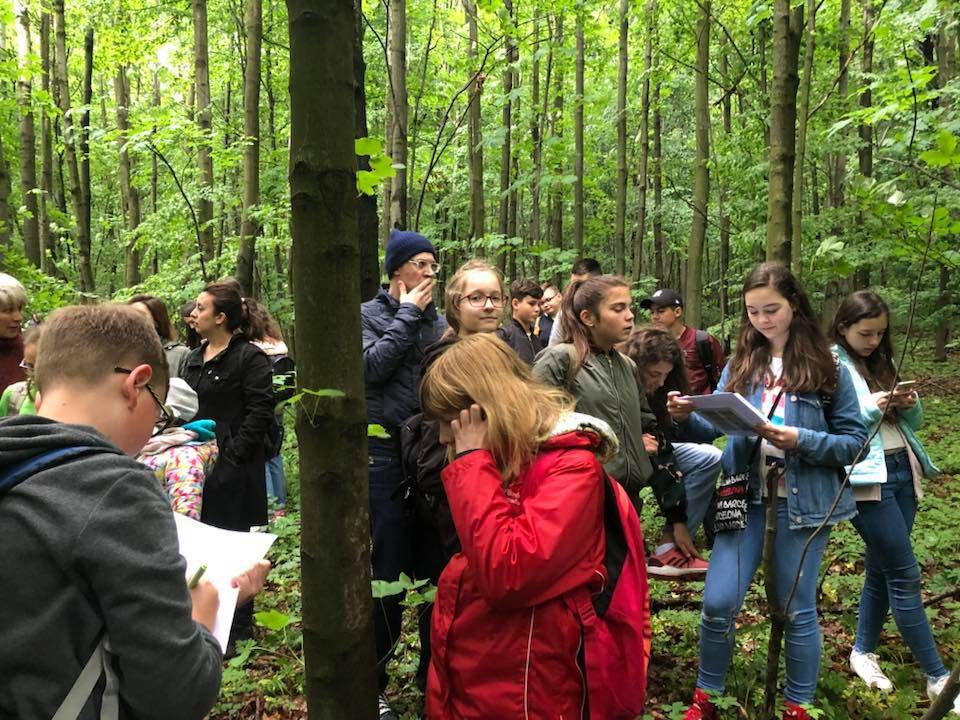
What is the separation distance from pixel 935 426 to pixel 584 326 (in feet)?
30.0

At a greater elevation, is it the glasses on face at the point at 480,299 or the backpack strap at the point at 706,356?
the glasses on face at the point at 480,299

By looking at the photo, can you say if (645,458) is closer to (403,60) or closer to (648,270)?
(403,60)

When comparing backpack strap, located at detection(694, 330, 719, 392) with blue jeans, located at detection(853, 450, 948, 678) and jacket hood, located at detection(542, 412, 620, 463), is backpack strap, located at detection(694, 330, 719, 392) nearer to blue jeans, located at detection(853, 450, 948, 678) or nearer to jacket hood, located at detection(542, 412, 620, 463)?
blue jeans, located at detection(853, 450, 948, 678)

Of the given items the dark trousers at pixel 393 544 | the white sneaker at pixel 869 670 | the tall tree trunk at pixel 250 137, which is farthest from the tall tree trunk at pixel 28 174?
the white sneaker at pixel 869 670

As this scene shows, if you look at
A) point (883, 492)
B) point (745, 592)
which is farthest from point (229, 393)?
point (883, 492)

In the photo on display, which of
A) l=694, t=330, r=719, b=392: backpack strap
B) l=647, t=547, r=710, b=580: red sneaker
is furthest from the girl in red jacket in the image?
l=694, t=330, r=719, b=392: backpack strap

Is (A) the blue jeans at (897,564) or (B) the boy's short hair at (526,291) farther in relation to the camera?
(B) the boy's short hair at (526,291)

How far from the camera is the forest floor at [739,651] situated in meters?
3.36

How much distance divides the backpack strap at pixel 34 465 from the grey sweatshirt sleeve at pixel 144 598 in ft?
0.32

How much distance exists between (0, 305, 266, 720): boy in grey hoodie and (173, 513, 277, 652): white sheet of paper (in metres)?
0.22

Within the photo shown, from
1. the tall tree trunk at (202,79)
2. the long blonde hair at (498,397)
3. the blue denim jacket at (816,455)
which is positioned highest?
the tall tree trunk at (202,79)

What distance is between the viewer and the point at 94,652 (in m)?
1.24

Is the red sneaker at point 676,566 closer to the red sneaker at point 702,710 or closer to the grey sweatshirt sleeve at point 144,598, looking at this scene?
the red sneaker at point 702,710

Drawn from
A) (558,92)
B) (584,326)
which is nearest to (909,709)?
(584,326)
